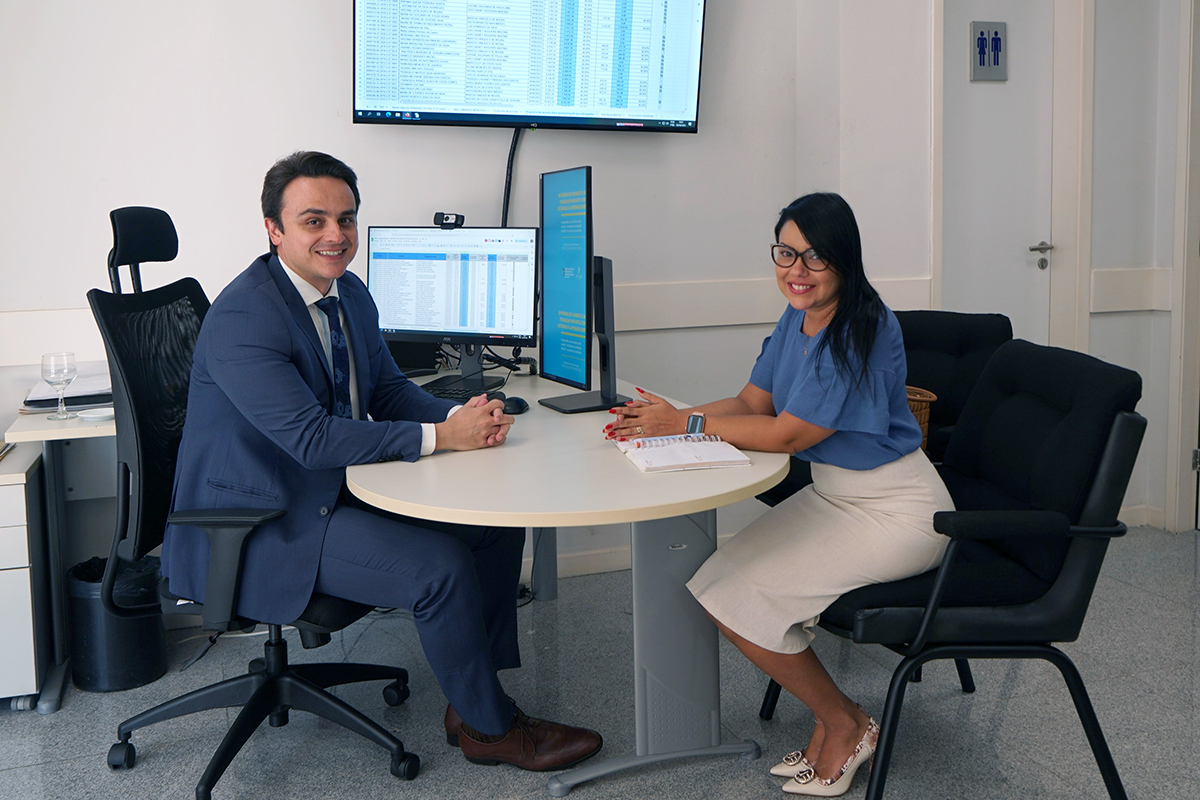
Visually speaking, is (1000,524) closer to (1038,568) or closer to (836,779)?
(1038,568)

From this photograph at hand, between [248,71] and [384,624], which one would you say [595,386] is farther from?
[248,71]

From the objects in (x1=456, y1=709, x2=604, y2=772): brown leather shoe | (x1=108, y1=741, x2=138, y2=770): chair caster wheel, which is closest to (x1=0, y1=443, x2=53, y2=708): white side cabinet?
(x1=108, y1=741, x2=138, y2=770): chair caster wheel

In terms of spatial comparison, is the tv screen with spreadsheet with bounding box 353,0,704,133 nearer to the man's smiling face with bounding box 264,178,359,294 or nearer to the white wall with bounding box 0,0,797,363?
the white wall with bounding box 0,0,797,363

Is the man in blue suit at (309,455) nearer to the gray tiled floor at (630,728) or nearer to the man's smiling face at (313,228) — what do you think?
the man's smiling face at (313,228)

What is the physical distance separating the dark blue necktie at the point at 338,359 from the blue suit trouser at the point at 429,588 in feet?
0.78

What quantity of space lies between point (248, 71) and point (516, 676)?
6.43ft

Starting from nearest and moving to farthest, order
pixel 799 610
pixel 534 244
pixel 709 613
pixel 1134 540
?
pixel 799 610 → pixel 709 613 → pixel 534 244 → pixel 1134 540

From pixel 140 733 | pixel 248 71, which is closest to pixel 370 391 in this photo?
pixel 140 733

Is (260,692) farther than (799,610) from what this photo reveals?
Yes

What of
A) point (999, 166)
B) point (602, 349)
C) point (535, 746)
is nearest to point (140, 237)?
point (602, 349)

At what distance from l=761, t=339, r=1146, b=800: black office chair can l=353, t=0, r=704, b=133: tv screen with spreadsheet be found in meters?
1.79

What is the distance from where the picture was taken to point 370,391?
2227mm

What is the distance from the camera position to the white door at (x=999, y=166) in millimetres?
3559

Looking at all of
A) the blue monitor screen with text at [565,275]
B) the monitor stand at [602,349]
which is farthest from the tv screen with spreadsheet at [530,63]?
the monitor stand at [602,349]
